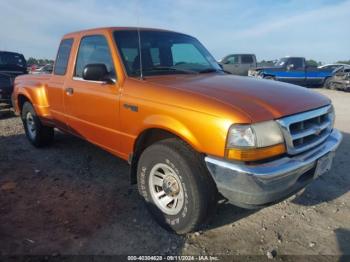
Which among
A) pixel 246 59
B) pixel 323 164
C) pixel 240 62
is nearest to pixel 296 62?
pixel 246 59

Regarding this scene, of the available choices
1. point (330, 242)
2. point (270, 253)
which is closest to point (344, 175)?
point (330, 242)

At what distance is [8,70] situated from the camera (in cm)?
1125

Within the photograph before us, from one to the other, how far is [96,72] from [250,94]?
5.47ft

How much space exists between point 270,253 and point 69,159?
365 cm

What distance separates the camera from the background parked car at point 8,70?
9841 millimetres

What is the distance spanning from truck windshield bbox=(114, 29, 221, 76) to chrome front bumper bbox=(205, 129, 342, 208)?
1550mm

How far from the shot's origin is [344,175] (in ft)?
15.4

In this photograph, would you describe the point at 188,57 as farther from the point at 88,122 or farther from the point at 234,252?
the point at 234,252

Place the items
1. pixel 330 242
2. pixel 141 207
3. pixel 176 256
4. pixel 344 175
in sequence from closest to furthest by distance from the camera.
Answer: pixel 176 256
pixel 330 242
pixel 141 207
pixel 344 175

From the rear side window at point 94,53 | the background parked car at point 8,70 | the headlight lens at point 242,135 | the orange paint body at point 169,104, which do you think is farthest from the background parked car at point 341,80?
the headlight lens at point 242,135

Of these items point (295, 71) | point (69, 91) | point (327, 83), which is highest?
point (69, 91)

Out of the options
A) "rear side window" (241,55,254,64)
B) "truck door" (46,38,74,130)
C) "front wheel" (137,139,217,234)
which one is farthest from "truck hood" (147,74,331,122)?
"rear side window" (241,55,254,64)

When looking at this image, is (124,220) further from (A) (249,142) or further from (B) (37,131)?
(B) (37,131)

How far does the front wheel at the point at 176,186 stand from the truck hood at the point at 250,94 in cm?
50
